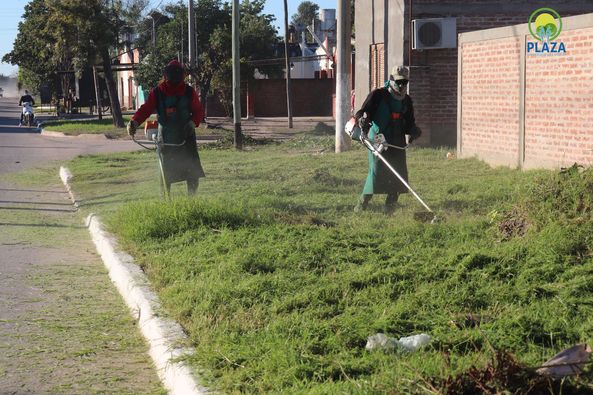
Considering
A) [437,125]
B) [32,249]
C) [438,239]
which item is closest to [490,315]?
[438,239]

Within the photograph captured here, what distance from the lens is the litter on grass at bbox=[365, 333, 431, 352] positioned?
4973 millimetres

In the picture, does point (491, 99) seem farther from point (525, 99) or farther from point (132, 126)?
point (132, 126)

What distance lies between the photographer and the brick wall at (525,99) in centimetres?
1241

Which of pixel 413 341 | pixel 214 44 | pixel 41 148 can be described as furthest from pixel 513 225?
pixel 214 44

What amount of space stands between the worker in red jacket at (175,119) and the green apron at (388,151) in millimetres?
2273

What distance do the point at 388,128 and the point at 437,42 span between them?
28.7ft

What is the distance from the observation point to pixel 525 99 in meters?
13.9

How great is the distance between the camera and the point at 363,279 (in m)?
6.53

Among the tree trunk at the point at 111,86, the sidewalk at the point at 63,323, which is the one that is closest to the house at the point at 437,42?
the sidewalk at the point at 63,323

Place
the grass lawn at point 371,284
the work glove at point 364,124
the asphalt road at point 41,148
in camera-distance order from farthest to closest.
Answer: the asphalt road at point 41,148 → the work glove at point 364,124 → the grass lawn at point 371,284

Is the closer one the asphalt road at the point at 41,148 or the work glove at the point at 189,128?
the work glove at the point at 189,128

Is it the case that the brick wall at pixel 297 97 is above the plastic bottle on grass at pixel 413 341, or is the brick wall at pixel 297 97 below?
above

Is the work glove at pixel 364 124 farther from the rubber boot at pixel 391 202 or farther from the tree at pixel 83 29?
the tree at pixel 83 29

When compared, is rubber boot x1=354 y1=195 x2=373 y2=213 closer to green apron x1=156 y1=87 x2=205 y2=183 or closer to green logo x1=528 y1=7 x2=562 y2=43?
green apron x1=156 y1=87 x2=205 y2=183
